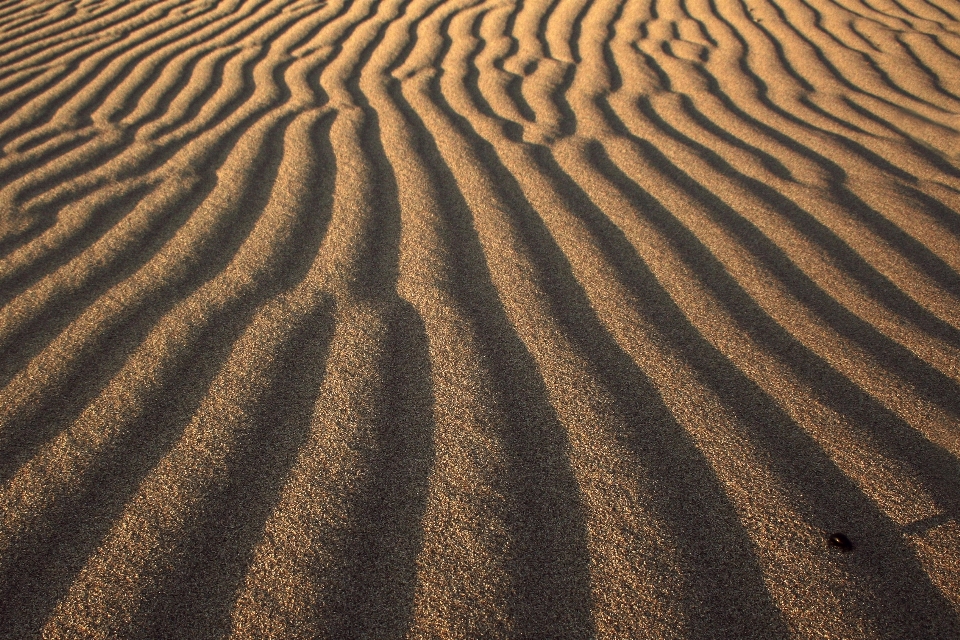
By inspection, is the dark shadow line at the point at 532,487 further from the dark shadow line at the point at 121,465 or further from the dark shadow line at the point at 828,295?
the dark shadow line at the point at 828,295

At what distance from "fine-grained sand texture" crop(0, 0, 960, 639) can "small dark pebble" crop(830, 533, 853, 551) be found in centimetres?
1

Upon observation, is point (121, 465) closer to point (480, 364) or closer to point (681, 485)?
point (480, 364)

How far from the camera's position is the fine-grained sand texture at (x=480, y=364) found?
3.08 feet

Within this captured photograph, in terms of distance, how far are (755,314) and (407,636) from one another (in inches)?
43.1

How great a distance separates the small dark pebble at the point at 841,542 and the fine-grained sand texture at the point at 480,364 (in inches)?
0.4

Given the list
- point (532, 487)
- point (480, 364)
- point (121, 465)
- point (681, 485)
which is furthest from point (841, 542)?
point (121, 465)

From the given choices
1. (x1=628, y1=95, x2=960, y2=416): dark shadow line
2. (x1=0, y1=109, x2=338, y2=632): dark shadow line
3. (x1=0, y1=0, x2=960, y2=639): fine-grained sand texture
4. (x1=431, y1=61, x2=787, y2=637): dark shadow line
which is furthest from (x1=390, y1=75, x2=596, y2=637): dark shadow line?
(x1=628, y1=95, x2=960, y2=416): dark shadow line

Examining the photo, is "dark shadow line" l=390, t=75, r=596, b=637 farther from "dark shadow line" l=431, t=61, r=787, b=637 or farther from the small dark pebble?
the small dark pebble

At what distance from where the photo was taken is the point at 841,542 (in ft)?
3.23

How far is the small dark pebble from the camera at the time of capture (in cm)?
98

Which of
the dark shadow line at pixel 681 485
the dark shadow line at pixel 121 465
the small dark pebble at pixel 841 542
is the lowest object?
the small dark pebble at pixel 841 542

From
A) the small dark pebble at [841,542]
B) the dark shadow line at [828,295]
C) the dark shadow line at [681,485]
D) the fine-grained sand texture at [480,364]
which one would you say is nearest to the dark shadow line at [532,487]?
the fine-grained sand texture at [480,364]

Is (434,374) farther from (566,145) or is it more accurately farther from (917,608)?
(566,145)

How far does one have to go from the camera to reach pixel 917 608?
916 millimetres
